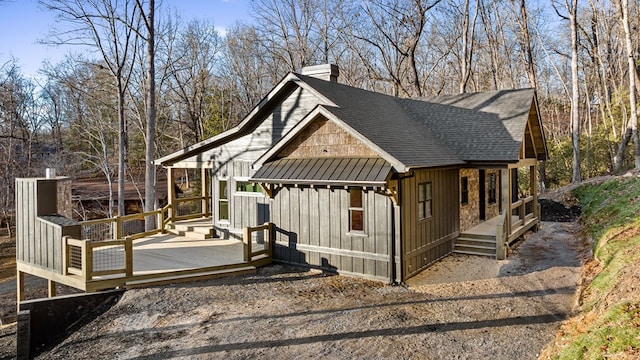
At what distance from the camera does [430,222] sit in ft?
35.3

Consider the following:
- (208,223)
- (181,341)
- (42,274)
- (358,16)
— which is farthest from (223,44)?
(181,341)

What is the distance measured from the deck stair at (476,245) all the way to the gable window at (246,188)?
6.03 m

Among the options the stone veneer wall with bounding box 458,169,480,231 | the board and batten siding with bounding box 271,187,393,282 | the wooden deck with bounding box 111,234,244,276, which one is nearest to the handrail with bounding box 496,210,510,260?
the stone veneer wall with bounding box 458,169,480,231

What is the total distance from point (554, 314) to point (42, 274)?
10.6 meters

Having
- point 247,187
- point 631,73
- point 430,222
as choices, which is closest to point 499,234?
point 430,222

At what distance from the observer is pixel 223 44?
32.1 m

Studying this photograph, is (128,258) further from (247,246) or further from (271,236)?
(271,236)

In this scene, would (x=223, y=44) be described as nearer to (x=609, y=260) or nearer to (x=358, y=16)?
(x=358, y=16)

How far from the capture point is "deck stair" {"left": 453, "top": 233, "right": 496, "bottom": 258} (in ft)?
38.6

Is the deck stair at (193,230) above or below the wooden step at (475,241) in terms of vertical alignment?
above

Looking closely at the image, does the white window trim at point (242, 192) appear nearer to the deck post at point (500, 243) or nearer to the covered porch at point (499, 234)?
the covered porch at point (499, 234)

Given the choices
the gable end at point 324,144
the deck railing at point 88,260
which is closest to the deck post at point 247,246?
the gable end at point 324,144

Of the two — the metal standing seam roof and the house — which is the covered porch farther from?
the metal standing seam roof

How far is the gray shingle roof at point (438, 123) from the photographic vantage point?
1034 cm
